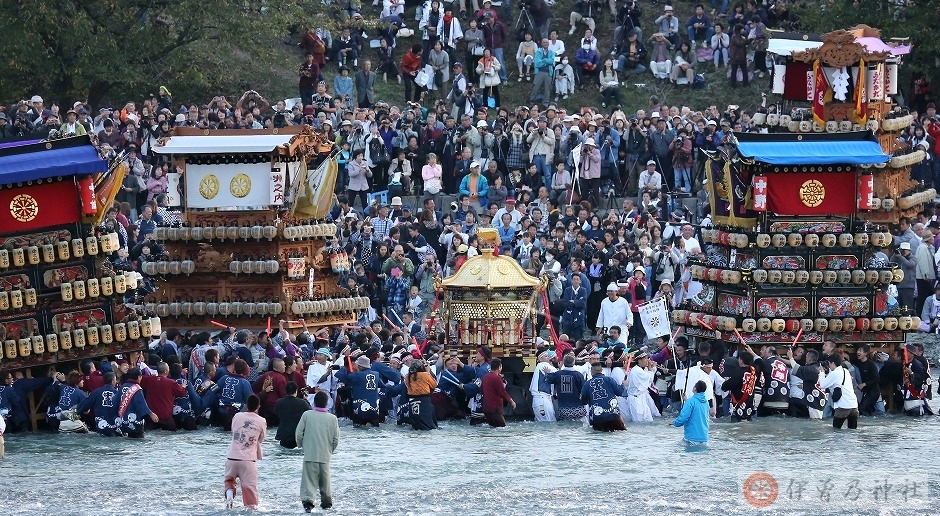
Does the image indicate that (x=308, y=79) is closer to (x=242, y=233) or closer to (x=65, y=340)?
(x=242, y=233)

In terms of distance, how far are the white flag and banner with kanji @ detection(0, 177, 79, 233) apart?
9769 millimetres

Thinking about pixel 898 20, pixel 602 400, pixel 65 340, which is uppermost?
pixel 898 20

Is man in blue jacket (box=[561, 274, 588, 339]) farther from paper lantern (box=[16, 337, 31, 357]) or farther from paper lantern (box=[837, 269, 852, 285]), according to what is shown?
paper lantern (box=[16, 337, 31, 357])

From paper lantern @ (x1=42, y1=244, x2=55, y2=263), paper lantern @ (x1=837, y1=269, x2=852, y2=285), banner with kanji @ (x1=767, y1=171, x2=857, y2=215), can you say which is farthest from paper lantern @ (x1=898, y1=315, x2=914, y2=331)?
paper lantern @ (x1=42, y1=244, x2=55, y2=263)

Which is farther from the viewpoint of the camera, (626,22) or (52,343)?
(626,22)

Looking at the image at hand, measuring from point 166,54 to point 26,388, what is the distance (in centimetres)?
1851

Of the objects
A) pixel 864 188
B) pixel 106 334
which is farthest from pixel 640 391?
pixel 106 334

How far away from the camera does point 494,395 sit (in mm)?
33406

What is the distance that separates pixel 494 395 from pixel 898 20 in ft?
61.4

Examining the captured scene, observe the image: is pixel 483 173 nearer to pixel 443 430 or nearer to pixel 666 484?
pixel 443 430

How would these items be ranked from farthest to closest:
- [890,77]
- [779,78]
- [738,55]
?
1. [738,55]
2. [779,78]
3. [890,77]

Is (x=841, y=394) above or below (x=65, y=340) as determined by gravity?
below

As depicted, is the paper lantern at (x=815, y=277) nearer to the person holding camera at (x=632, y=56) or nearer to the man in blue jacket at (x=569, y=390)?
the man in blue jacket at (x=569, y=390)

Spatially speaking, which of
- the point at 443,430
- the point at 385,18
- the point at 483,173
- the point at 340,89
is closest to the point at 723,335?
the point at 443,430
